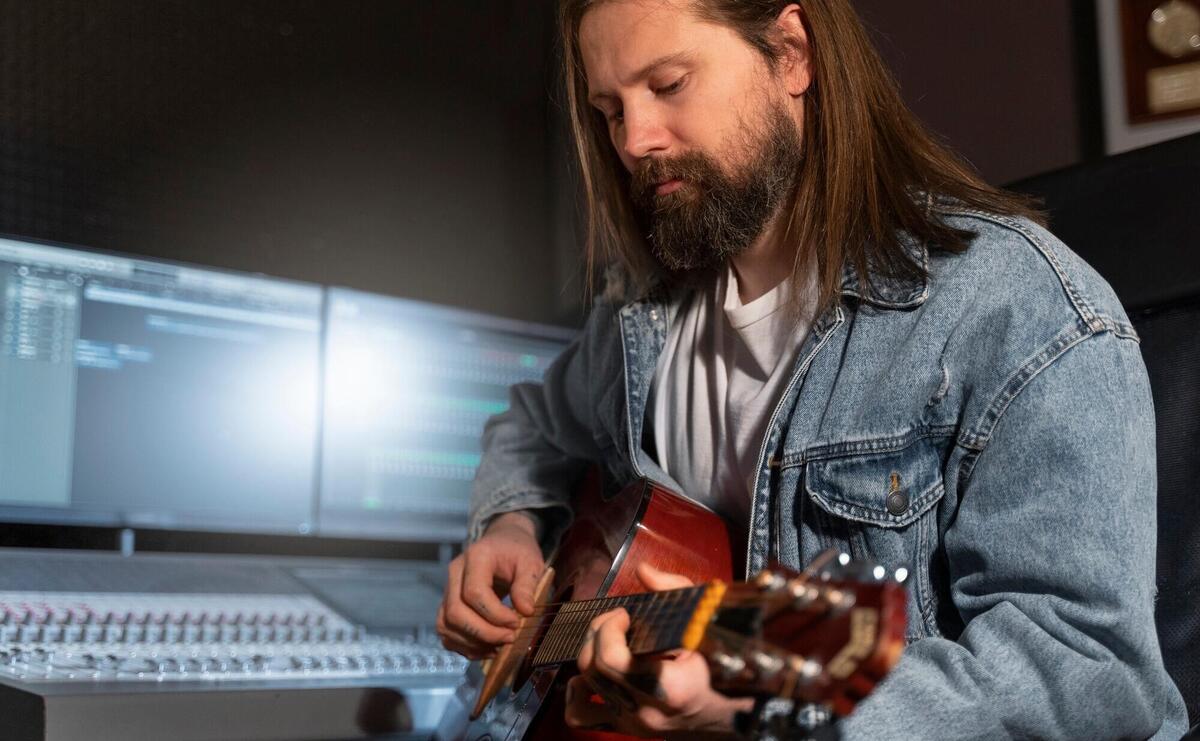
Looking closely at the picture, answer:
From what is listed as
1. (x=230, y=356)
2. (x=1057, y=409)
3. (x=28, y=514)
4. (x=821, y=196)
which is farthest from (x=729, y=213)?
(x=28, y=514)

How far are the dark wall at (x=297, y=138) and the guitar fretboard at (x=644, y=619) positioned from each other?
1.25 metres

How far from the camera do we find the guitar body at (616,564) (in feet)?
3.64

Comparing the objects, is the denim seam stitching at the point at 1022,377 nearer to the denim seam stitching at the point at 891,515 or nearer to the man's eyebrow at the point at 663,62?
the denim seam stitching at the point at 891,515

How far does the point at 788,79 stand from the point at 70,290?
1123 mm

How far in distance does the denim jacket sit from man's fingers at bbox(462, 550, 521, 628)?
0.98 feet

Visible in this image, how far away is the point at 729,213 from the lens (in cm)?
129

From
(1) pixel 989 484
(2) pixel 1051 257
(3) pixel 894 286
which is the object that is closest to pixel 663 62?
(3) pixel 894 286

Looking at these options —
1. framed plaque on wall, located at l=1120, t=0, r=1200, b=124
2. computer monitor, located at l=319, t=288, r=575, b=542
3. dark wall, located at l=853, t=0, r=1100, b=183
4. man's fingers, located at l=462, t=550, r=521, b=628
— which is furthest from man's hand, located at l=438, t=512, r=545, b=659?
framed plaque on wall, located at l=1120, t=0, r=1200, b=124

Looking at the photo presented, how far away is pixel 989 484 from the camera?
0.98 metres

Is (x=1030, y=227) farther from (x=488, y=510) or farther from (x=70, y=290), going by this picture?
(x=70, y=290)

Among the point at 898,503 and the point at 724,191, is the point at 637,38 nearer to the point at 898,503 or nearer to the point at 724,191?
the point at 724,191

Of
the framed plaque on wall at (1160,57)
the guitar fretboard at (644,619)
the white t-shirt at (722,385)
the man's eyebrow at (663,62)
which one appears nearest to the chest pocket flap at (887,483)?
the white t-shirt at (722,385)

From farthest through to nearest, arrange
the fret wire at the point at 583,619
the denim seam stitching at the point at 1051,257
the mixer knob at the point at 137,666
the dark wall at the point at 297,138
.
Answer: the dark wall at the point at 297,138 → the mixer knob at the point at 137,666 → the denim seam stitching at the point at 1051,257 → the fret wire at the point at 583,619

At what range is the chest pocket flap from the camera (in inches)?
41.4
